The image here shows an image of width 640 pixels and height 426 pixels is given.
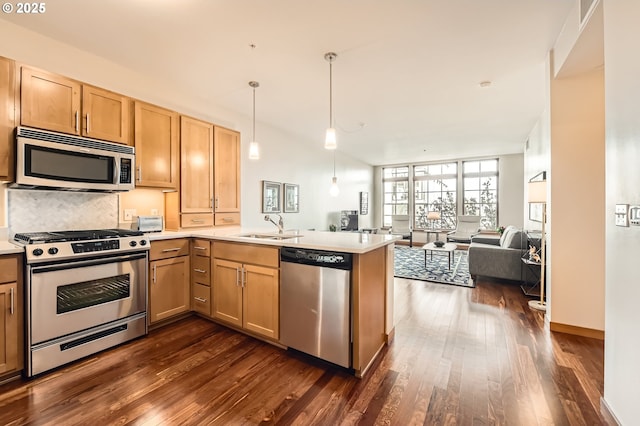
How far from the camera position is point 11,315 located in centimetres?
188

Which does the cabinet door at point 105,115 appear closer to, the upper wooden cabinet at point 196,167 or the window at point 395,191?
the upper wooden cabinet at point 196,167

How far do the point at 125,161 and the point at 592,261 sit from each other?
4355mm

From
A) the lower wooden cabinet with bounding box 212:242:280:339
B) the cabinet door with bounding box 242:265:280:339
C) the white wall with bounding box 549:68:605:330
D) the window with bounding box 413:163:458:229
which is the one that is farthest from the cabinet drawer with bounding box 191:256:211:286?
the window with bounding box 413:163:458:229

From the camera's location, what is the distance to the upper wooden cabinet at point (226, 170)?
362 cm

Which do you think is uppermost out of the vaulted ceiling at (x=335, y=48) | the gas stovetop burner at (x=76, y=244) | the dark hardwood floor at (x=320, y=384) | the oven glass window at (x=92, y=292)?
the vaulted ceiling at (x=335, y=48)

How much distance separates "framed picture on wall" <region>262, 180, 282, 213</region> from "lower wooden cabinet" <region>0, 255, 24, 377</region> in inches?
115

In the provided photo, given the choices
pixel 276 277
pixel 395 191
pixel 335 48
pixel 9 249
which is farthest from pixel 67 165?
pixel 395 191

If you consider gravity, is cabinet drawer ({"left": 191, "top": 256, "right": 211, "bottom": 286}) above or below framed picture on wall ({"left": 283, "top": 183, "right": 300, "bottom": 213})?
below

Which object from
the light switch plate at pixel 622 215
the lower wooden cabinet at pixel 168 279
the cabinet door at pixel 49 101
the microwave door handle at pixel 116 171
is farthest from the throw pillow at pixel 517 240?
the cabinet door at pixel 49 101

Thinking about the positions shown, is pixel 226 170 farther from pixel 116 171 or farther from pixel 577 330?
pixel 577 330

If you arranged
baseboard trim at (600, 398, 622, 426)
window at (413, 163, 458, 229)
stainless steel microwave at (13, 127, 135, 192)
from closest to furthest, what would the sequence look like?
1. baseboard trim at (600, 398, 622, 426)
2. stainless steel microwave at (13, 127, 135, 192)
3. window at (413, 163, 458, 229)

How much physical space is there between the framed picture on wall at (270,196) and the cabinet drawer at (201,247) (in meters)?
1.64

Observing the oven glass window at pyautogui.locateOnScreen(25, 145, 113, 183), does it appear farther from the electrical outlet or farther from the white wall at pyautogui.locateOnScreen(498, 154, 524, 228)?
the white wall at pyautogui.locateOnScreen(498, 154, 524, 228)

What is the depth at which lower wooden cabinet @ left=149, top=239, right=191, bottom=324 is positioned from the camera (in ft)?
8.81
